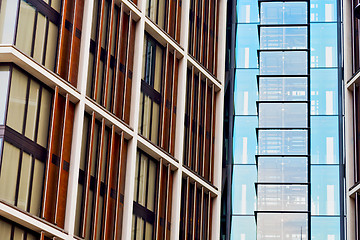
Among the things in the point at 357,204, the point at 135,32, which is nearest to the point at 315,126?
the point at 357,204

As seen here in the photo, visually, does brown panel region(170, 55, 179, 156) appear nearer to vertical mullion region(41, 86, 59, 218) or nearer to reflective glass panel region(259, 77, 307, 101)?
vertical mullion region(41, 86, 59, 218)

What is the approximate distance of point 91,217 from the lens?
40469 millimetres

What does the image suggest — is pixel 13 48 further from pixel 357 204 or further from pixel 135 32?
pixel 357 204

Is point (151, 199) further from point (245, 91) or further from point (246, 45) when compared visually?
point (246, 45)

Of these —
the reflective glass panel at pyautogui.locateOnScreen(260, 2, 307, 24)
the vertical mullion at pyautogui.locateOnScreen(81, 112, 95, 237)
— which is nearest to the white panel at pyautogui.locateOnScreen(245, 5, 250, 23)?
the reflective glass panel at pyautogui.locateOnScreen(260, 2, 307, 24)

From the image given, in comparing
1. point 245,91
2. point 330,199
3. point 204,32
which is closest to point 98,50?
point 204,32

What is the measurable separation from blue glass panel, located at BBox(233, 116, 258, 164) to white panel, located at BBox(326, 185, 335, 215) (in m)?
6.19

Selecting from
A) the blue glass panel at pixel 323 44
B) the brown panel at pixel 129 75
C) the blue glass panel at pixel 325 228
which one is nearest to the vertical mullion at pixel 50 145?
the brown panel at pixel 129 75

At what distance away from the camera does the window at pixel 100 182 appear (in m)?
39.9

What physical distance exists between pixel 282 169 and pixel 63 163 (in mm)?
30173

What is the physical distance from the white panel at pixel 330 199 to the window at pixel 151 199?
16705mm

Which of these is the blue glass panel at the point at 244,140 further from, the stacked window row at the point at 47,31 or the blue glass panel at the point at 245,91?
the stacked window row at the point at 47,31

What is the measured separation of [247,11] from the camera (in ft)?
227

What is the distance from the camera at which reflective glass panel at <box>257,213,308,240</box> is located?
207ft
